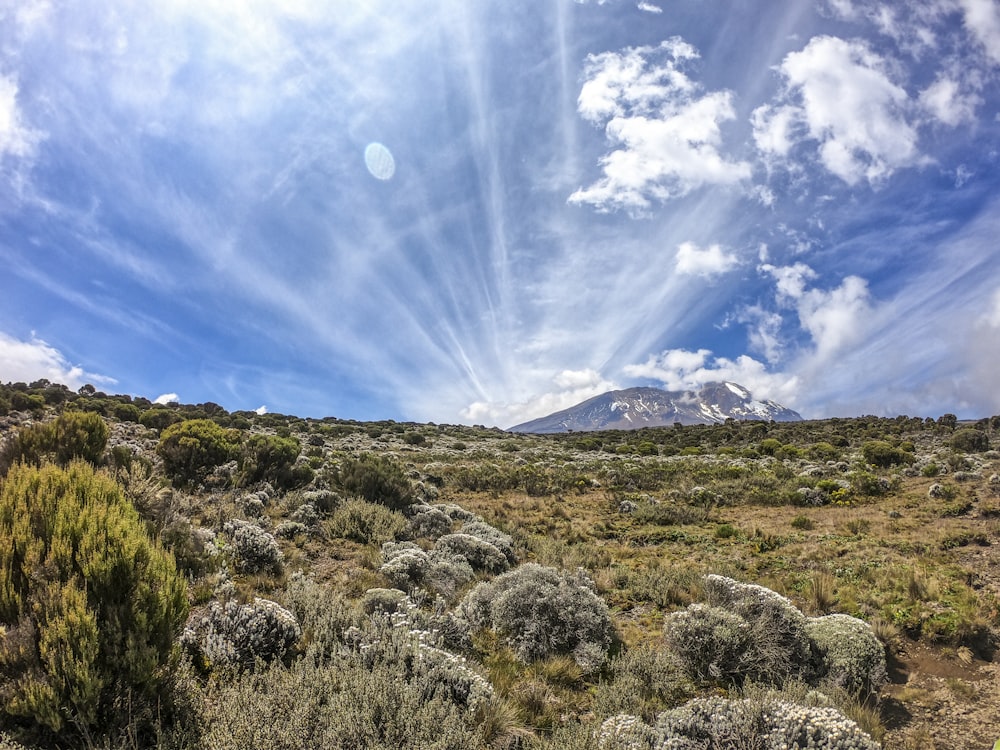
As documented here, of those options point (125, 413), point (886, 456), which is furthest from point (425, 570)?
point (125, 413)

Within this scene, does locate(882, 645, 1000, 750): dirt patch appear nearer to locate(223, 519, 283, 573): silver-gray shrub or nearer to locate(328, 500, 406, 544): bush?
locate(223, 519, 283, 573): silver-gray shrub

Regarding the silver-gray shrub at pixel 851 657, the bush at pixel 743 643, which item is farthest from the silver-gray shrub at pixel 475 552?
the silver-gray shrub at pixel 851 657

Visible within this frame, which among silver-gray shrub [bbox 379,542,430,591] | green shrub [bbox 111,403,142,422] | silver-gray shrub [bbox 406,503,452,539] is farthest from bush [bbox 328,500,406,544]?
green shrub [bbox 111,403,142,422]

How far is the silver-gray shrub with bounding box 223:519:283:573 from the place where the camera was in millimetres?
7426

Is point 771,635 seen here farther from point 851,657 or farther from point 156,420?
point 156,420

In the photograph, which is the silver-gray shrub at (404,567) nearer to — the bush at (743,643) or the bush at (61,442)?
the bush at (743,643)

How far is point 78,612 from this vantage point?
3.10 metres

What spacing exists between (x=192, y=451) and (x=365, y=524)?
6801mm

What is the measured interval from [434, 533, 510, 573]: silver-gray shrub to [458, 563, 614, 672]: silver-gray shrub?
7.51 feet

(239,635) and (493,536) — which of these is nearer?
(239,635)

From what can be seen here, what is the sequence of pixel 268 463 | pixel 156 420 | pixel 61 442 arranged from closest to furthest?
pixel 61 442 → pixel 268 463 → pixel 156 420

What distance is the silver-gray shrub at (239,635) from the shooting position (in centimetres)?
429

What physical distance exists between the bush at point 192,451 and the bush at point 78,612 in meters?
10.5

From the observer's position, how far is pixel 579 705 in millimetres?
4988
